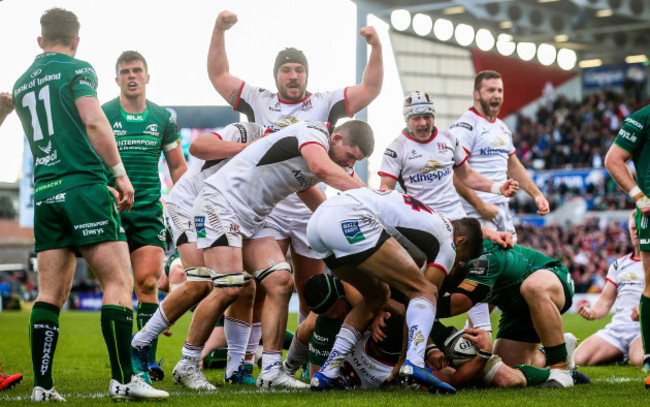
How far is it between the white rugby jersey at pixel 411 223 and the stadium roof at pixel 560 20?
30.2 metres

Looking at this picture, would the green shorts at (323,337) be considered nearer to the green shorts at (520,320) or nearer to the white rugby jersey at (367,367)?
the white rugby jersey at (367,367)

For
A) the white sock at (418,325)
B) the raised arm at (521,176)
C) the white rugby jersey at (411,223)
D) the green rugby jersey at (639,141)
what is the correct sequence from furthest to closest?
the raised arm at (521,176)
the green rugby jersey at (639,141)
the white rugby jersey at (411,223)
the white sock at (418,325)

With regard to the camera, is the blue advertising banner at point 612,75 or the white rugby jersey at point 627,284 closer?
the white rugby jersey at point 627,284

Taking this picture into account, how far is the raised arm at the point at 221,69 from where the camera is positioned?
7.05 metres

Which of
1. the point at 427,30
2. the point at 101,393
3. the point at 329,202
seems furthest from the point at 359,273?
the point at 427,30

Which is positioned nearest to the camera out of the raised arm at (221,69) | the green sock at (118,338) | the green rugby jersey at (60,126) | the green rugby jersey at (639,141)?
the green sock at (118,338)

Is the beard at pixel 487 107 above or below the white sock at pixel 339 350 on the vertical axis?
above

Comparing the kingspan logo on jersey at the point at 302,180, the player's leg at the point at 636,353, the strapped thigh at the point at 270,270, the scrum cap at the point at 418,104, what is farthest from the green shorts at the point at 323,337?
the player's leg at the point at 636,353

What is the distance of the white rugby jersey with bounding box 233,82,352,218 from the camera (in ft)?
23.3

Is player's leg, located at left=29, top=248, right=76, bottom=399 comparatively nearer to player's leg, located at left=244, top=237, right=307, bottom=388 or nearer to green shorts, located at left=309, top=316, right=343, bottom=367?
player's leg, located at left=244, top=237, right=307, bottom=388

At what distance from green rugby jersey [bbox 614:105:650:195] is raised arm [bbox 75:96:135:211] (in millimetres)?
3831

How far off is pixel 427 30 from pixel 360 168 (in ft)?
74.5

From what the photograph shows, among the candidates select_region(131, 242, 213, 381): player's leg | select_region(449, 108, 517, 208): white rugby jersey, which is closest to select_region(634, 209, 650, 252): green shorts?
select_region(449, 108, 517, 208): white rugby jersey

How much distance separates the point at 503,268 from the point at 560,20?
34.7 metres
